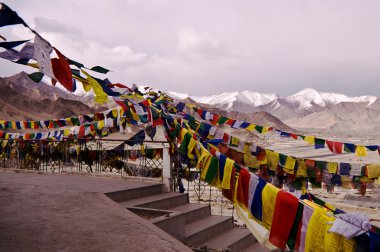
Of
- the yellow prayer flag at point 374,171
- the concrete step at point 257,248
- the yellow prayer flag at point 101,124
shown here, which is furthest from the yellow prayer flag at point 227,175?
the yellow prayer flag at point 101,124

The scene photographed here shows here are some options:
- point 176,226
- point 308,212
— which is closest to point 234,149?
point 176,226

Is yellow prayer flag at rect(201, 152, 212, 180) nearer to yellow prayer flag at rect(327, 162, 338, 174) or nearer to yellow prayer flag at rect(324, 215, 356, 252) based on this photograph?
yellow prayer flag at rect(324, 215, 356, 252)

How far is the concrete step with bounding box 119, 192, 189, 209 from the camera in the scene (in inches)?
307

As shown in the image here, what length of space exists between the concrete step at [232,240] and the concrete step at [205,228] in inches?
4.2

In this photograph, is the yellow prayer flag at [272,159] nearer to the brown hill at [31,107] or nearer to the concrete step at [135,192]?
the concrete step at [135,192]

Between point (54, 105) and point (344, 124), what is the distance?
95167mm

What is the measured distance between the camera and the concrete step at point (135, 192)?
777cm

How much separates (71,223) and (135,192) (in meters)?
2.77

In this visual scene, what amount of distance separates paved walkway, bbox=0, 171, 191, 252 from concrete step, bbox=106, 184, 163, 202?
7.4 inches

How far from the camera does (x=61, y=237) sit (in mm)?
4934

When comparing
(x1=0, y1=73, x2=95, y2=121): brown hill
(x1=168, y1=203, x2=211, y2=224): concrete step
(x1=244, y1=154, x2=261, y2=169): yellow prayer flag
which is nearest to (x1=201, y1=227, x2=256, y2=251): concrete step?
(x1=168, y1=203, x2=211, y2=224): concrete step

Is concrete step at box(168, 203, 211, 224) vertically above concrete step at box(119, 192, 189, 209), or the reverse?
concrete step at box(119, 192, 189, 209)

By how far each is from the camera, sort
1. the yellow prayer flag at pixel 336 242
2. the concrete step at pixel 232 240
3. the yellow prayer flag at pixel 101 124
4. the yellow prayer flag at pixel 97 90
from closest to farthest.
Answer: the yellow prayer flag at pixel 336 242 < the yellow prayer flag at pixel 97 90 < the concrete step at pixel 232 240 < the yellow prayer flag at pixel 101 124

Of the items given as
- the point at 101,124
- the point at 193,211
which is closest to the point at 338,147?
the point at 193,211
